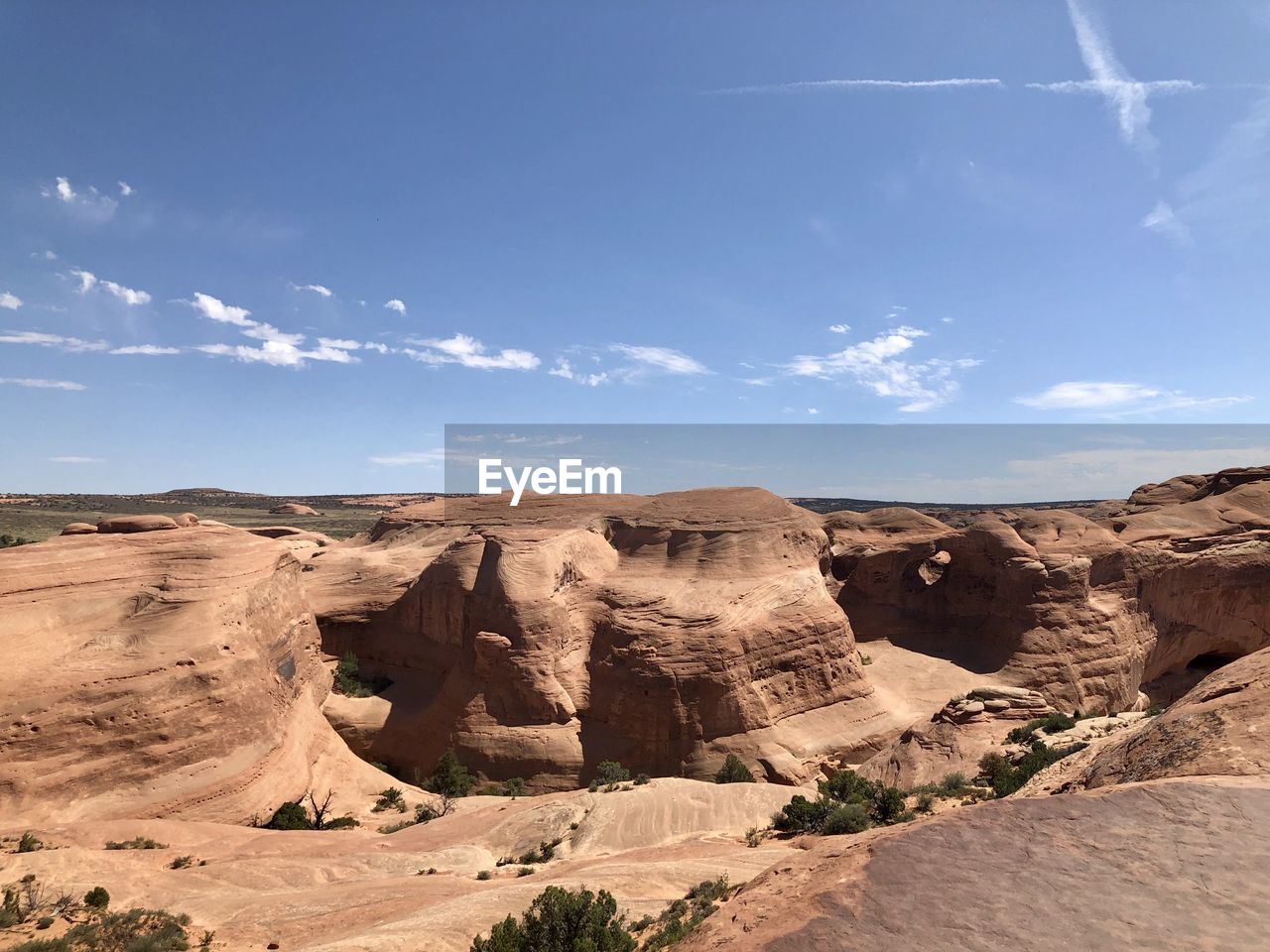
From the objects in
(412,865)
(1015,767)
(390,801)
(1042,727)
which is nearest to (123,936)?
(412,865)

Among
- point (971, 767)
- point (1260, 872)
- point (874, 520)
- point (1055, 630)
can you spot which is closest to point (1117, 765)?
point (1260, 872)

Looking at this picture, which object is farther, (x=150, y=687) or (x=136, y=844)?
(x=150, y=687)

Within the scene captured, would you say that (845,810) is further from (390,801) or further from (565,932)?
(390,801)

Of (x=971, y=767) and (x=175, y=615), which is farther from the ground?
(x=175, y=615)

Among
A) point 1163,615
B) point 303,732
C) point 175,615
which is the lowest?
point 303,732

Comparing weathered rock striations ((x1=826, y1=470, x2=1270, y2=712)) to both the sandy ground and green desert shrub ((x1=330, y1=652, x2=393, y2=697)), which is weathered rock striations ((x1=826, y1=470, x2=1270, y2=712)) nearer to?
the sandy ground

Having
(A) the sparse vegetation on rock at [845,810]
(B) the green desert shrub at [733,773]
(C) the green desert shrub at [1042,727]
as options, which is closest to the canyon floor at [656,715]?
(C) the green desert shrub at [1042,727]

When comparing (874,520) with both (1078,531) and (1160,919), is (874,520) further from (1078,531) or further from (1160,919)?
(1160,919)
